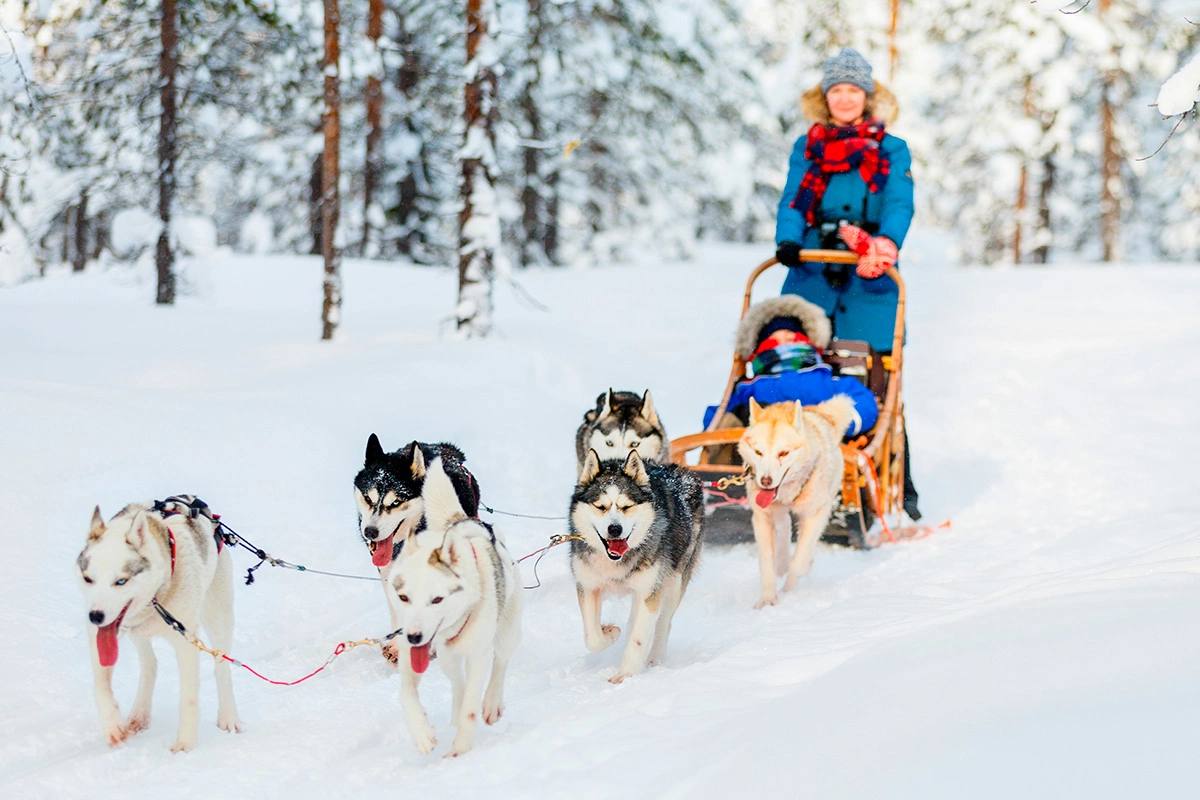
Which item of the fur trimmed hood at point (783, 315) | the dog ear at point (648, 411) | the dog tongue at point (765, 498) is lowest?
the dog tongue at point (765, 498)

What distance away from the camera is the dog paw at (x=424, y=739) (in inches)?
110

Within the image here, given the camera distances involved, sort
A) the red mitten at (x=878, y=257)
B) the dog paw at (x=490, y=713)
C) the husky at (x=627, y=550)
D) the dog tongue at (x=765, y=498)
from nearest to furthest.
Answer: the dog paw at (x=490, y=713)
the husky at (x=627, y=550)
the dog tongue at (x=765, y=498)
the red mitten at (x=878, y=257)

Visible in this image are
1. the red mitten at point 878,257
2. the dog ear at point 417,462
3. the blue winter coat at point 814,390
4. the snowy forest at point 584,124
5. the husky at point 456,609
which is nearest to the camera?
the husky at point 456,609

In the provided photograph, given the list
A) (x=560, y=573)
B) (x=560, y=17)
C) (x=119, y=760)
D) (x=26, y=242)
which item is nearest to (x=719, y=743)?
(x=119, y=760)

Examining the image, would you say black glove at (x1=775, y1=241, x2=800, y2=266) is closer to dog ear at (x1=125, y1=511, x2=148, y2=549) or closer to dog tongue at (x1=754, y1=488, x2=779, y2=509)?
dog tongue at (x1=754, y1=488, x2=779, y2=509)

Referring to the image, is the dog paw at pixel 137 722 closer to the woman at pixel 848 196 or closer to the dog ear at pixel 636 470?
the dog ear at pixel 636 470

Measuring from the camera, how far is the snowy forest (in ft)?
36.4

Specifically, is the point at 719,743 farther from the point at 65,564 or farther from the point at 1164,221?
the point at 1164,221

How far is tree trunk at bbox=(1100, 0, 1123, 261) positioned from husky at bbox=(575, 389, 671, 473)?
58.9 feet

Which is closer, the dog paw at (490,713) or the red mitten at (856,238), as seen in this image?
the dog paw at (490,713)

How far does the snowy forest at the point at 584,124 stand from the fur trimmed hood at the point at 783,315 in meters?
3.75

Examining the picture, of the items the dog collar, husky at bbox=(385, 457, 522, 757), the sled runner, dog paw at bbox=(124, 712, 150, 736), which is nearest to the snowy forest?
the sled runner

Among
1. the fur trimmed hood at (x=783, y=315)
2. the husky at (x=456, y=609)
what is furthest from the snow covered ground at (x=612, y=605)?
the fur trimmed hood at (x=783, y=315)

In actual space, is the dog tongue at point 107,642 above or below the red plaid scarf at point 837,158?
below
